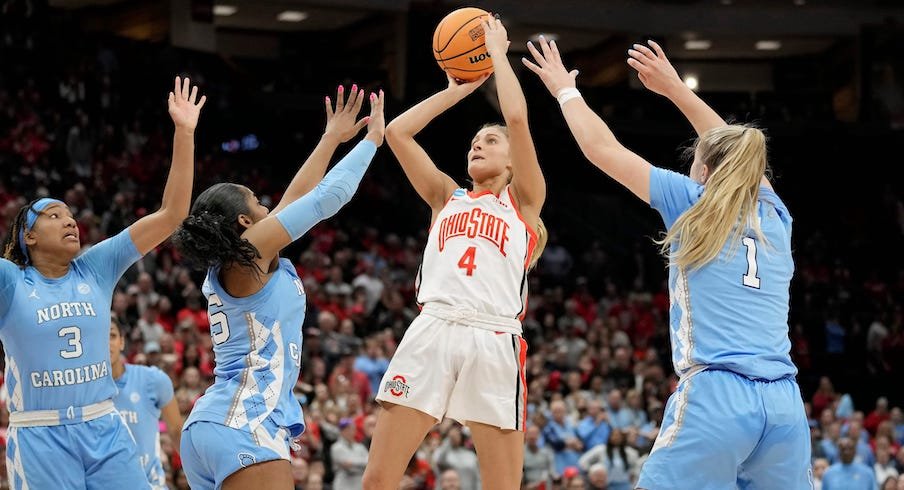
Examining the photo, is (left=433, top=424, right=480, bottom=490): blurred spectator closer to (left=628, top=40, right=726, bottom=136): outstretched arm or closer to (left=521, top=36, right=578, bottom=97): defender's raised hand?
(left=628, top=40, right=726, bottom=136): outstretched arm

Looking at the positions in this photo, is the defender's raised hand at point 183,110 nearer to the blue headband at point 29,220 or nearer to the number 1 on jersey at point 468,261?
the blue headband at point 29,220

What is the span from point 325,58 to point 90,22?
18.9ft

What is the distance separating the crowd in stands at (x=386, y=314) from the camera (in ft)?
45.6

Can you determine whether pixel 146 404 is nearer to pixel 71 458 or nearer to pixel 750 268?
pixel 71 458

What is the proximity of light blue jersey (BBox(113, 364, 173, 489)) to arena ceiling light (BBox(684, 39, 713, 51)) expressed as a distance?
24.4 metres

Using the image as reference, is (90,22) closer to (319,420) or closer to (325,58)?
(325,58)

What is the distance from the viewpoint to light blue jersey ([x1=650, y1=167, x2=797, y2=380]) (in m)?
4.48

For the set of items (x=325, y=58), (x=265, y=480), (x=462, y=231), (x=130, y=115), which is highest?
(x=325, y=58)

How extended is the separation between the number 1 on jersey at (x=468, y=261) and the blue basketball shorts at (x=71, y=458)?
180 centimetres

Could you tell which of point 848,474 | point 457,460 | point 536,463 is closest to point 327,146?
point 457,460

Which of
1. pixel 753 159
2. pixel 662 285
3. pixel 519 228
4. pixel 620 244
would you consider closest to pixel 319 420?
pixel 519 228

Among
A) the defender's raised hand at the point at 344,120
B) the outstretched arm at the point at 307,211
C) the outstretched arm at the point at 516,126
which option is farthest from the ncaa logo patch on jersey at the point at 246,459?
the outstretched arm at the point at 516,126

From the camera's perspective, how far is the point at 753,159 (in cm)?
456

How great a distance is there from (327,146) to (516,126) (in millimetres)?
951
